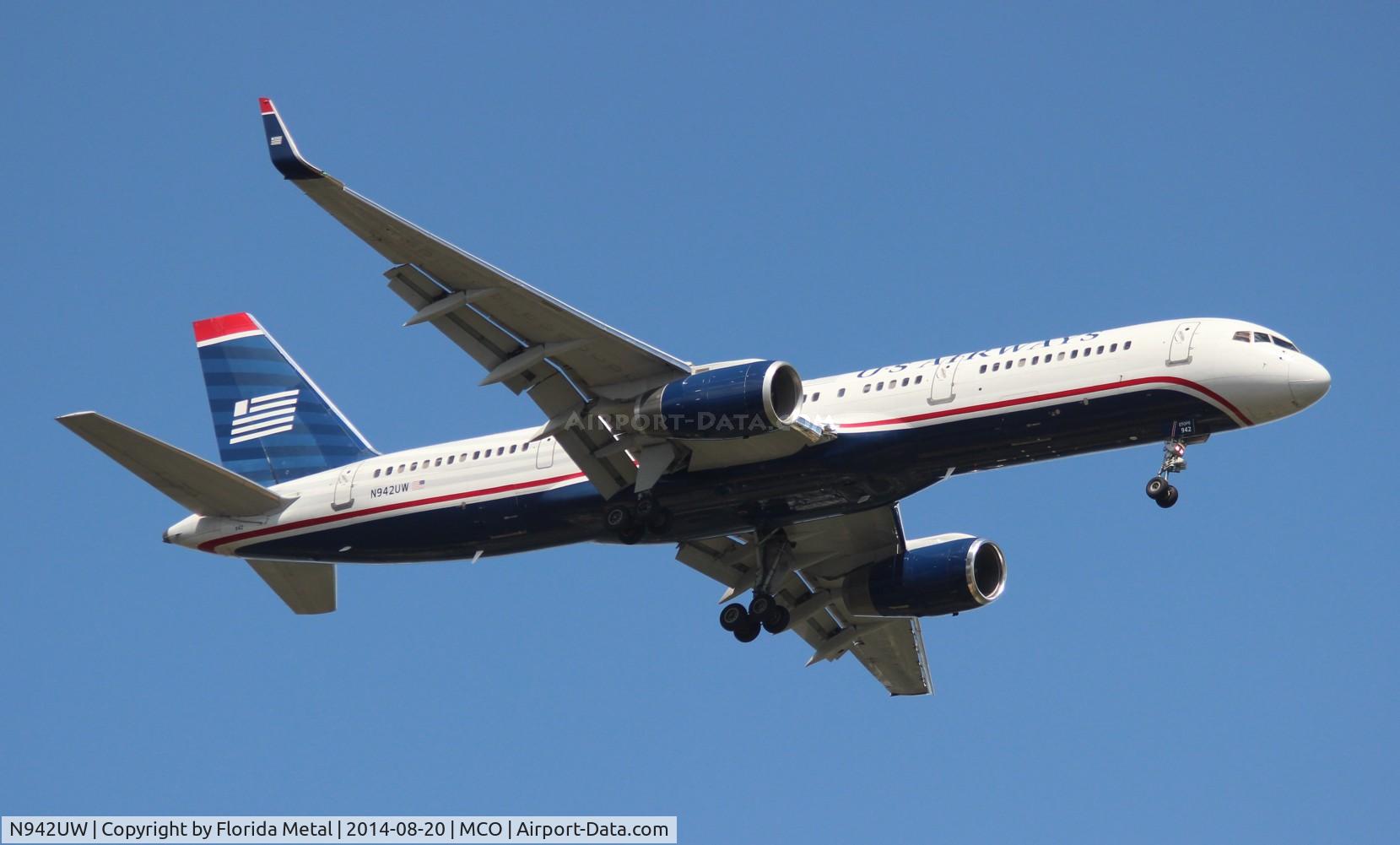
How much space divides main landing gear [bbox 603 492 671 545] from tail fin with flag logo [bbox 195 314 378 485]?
7.56 m

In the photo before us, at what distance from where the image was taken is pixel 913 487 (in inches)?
1328

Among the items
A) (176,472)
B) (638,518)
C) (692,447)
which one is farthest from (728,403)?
(176,472)

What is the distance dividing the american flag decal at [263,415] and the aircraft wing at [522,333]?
9.24m

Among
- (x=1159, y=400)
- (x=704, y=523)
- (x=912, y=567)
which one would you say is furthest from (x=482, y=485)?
(x=1159, y=400)

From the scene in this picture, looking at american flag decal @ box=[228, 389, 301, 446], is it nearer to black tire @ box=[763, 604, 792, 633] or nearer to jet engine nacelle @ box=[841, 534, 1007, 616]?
black tire @ box=[763, 604, 792, 633]

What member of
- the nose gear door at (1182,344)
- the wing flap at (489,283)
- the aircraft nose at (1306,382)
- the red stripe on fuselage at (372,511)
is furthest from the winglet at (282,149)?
the aircraft nose at (1306,382)

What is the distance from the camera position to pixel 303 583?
1543 inches

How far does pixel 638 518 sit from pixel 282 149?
402 inches

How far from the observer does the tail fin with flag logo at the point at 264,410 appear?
1560 inches

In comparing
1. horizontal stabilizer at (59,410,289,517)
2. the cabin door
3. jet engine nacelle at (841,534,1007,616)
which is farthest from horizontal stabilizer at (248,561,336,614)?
the cabin door

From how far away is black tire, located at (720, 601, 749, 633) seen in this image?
37000 millimetres

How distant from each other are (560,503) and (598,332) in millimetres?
4460

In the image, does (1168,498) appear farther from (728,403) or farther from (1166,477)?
(728,403)

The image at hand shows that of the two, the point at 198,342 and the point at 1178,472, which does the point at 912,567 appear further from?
the point at 198,342
